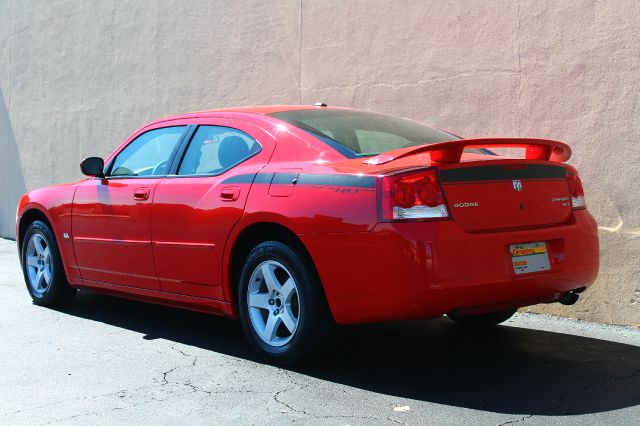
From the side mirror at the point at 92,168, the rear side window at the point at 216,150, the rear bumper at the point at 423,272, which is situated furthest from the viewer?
the side mirror at the point at 92,168

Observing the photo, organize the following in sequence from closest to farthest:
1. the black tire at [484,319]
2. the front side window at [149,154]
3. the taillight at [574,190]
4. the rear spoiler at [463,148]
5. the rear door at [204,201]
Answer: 1. the rear spoiler at [463,148]
2. the taillight at [574,190]
3. the rear door at [204,201]
4. the black tire at [484,319]
5. the front side window at [149,154]

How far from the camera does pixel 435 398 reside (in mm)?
4363

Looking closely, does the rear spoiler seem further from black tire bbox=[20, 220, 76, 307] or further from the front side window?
black tire bbox=[20, 220, 76, 307]

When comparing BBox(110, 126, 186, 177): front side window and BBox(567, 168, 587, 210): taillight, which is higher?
BBox(110, 126, 186, 177): front side window

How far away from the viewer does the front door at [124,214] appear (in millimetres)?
5938

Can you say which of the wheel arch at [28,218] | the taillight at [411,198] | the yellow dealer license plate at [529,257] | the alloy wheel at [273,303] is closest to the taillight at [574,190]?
the yellow dealer license plate at [529,257]

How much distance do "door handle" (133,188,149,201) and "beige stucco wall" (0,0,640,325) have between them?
106 inches

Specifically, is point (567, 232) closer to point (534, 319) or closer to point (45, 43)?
point (534, 319)

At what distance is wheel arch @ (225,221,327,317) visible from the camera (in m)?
4.93

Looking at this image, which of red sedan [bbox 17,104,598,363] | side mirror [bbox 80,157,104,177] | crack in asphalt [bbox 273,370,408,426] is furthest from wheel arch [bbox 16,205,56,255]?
crack in asphalt [bbox 273,370,408,426]

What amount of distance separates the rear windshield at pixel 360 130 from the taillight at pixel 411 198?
22.7 inches

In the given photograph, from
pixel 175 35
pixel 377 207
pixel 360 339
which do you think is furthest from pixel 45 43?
pixel 377 207

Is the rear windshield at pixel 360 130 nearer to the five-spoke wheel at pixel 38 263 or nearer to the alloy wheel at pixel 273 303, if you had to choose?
the alloy wheel at pixel 273 303

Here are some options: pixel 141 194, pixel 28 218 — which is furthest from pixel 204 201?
pixel 28 218
